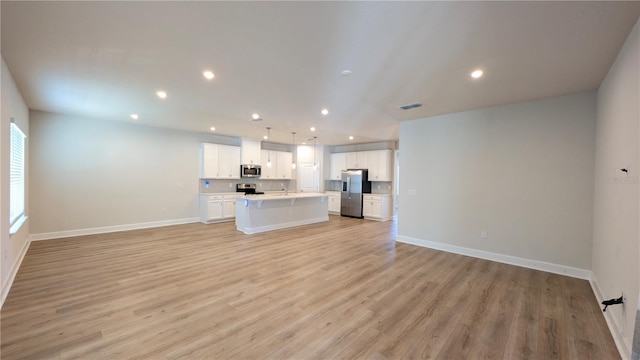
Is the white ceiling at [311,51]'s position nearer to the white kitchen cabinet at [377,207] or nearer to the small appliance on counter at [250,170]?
the small appliance on counter at [250,170]

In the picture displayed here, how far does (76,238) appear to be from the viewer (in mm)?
5535

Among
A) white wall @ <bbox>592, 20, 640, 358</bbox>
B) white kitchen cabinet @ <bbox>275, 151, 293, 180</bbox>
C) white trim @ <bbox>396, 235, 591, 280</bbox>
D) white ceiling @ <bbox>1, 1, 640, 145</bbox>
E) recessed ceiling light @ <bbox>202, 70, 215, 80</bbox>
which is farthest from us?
white kitchen cabinet @ <bbox>275, 151, 293, 180</bbox>

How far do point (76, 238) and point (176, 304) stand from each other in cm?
459

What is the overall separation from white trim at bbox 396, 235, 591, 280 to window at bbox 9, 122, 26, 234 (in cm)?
645

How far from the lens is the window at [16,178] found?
3.49 metres

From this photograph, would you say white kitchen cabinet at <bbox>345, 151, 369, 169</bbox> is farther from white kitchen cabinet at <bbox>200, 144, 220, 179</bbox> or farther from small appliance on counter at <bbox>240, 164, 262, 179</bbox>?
white kitchen cabinet at <bbox>200, 144, 220, 179</bbox>

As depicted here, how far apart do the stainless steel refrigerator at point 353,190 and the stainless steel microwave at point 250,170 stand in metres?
2.96

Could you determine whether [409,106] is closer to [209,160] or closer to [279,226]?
[279,226]

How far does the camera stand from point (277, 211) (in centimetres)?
682

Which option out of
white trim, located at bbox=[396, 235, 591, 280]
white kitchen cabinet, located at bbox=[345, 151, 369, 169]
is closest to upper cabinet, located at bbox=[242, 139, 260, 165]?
white kitchen cabinet, located at bbox=[345, 151, 369, 169]

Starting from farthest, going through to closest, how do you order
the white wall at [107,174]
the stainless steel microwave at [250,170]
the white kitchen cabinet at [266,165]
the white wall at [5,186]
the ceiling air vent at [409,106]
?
the white kitchen cabinet at [266,165] < the stainless steel microwave at [250,170] < the white wall at [107,174] < the ceiling air vent at [409,106] < the white wall at [5,186]

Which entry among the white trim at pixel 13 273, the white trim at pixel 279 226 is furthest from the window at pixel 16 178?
the white trim at pixel 279 226

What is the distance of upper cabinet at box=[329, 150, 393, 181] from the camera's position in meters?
8.51

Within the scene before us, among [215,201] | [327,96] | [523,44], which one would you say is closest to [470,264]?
[523,44]
